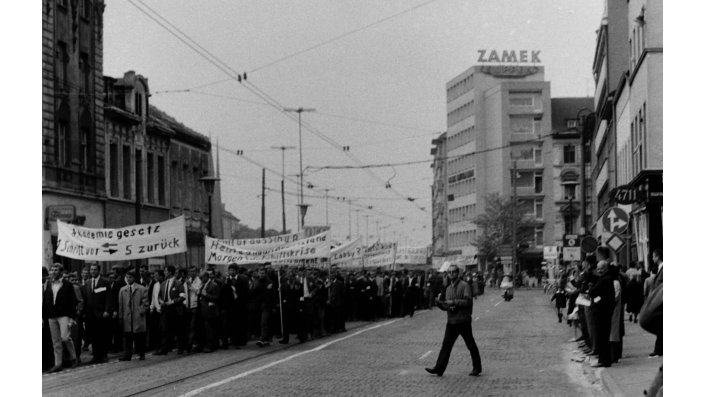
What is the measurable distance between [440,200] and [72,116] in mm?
130011

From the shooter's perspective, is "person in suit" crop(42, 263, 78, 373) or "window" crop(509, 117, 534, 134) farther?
"window" crop(509, 117, 534, 134)

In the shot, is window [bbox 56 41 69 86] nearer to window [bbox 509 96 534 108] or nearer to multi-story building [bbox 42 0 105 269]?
multi-story building [bbox 42 0 105 269]

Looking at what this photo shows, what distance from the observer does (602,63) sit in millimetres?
75812

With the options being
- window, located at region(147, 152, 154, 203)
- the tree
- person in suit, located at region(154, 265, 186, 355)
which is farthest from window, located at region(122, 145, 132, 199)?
the tree

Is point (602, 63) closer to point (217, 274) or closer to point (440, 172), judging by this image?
point (217, 274)

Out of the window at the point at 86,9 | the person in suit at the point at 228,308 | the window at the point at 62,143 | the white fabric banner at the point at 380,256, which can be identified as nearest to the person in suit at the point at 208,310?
the person in suit at the point at 228,308

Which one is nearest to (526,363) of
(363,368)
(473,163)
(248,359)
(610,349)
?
(610,349)

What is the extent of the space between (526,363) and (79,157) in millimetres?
23161

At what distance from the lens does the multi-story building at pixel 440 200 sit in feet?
504

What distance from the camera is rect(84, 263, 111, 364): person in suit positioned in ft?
75.6

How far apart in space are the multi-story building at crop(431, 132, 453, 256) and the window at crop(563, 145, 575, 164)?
869 inches

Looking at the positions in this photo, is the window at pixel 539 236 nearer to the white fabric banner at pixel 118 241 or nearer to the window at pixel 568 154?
the window at pixel 568 154

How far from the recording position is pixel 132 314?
23.6 metres

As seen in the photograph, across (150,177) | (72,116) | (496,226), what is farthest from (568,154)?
(72,116)
